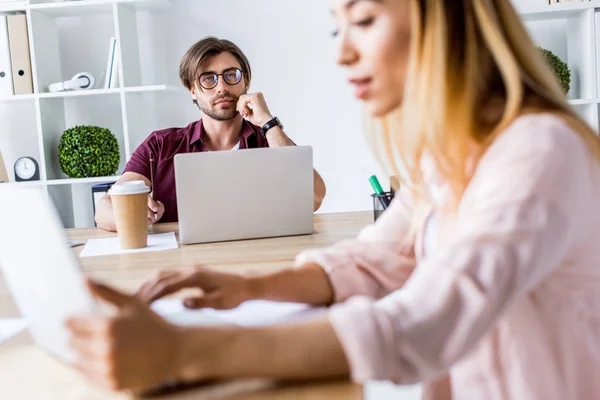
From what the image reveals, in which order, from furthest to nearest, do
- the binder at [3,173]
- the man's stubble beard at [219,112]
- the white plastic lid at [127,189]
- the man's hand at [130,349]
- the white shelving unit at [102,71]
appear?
the binder at [3,173]
the white shelving unit at [102,71]
the man's stubble beard at [219,112]
the white plastic lid at [127,189]
the man's hand at [130,349]

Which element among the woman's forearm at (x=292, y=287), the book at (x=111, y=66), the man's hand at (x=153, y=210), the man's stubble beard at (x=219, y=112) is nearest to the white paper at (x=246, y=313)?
the woman's forearm at (x=292, y=287)

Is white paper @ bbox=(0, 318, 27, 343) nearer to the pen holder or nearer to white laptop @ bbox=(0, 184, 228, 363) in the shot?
white laptop @ bbox=(0, 184, 228, 363)

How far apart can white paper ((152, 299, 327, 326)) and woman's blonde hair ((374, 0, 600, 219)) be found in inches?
9.6

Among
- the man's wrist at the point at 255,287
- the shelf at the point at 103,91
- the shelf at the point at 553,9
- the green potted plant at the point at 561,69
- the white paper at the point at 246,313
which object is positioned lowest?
the white paper at the point at 246,313

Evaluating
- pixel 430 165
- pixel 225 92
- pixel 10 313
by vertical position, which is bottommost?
pixel 10 313

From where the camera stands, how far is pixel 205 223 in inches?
62.6

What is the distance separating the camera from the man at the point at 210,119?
8.46 ft

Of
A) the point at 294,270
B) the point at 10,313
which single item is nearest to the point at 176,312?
the point at 294,270

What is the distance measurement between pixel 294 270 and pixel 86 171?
104 inches

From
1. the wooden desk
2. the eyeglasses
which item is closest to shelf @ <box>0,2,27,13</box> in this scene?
the eyeglasses

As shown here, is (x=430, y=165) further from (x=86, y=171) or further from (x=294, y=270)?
(x=86, y=171)

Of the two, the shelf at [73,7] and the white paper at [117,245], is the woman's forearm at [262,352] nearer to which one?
the white paper at [117,245]

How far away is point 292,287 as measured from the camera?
0.88 meters

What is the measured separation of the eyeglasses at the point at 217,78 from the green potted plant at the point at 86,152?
0.84 m
